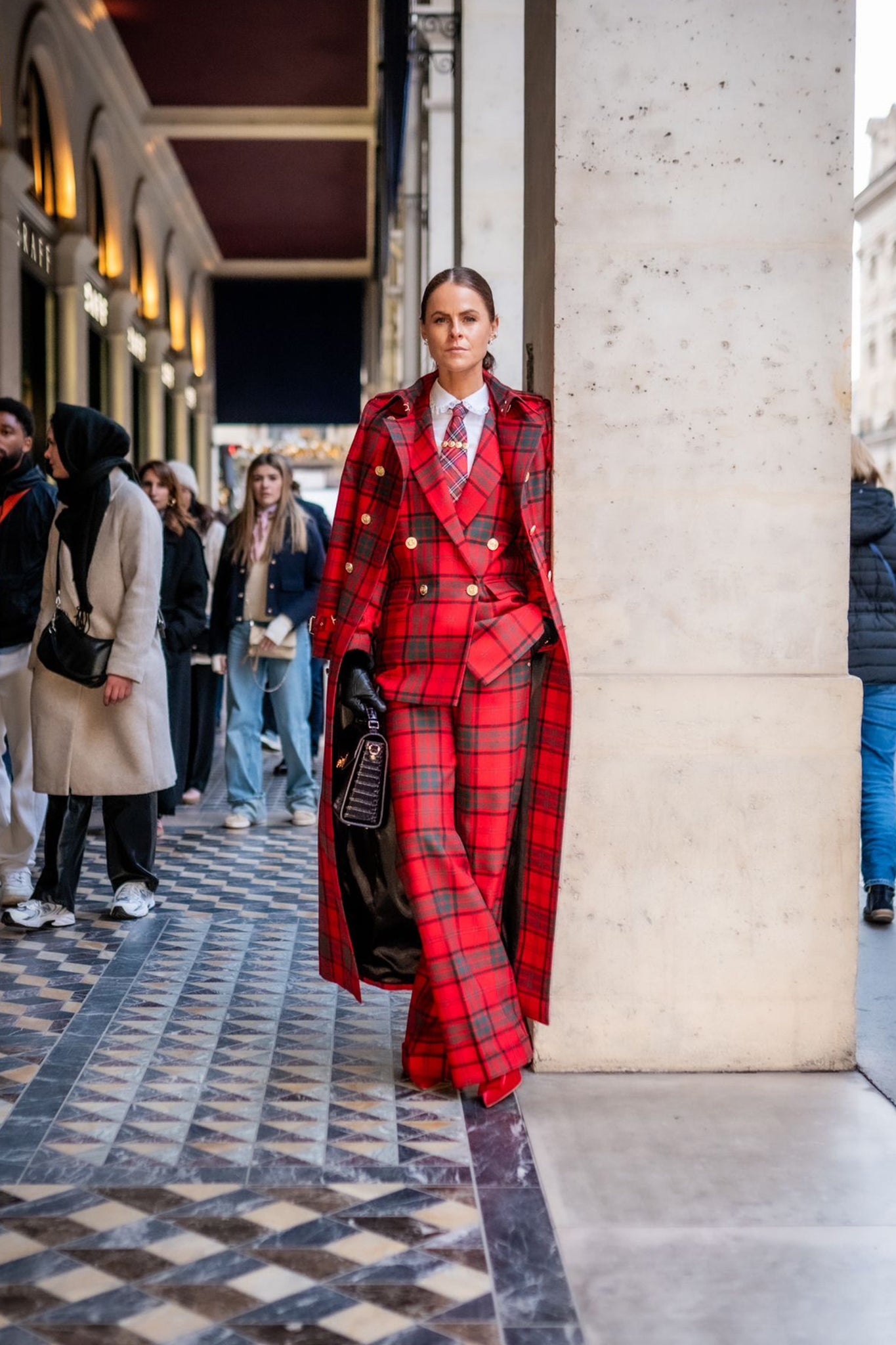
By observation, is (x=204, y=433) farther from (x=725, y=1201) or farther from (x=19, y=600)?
(x=725, y=1201)

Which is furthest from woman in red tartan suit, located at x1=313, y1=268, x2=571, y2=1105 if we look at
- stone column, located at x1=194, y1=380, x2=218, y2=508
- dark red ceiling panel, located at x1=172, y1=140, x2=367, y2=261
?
stone column, located at x1=194, y1=380, x2=218, y2=508

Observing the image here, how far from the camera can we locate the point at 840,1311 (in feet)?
8.78

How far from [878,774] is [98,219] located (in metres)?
13.9

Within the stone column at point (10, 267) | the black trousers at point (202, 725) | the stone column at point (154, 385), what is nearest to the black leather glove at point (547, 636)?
the black trousers at point (202, 725)

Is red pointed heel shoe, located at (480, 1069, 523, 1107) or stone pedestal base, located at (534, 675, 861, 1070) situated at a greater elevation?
stone pedestal base, located at (534, 675, 861, 1070)

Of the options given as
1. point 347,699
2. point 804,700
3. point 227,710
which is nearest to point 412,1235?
point 347,699

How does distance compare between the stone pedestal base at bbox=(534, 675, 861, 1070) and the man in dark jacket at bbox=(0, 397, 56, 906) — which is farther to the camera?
the man in dark jacket at bbox=(0, 397, 56, 906)

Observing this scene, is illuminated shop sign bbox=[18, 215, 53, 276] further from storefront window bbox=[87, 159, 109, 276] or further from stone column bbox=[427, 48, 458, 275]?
stone column bbox=[427, 48, 458, 275]

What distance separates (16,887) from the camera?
5.98 metres

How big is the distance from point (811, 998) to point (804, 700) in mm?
802

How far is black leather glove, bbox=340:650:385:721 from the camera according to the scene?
12.1 feet

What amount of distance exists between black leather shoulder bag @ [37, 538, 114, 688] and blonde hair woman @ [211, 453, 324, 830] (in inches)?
96.1

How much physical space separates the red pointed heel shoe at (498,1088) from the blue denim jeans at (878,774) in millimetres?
2838

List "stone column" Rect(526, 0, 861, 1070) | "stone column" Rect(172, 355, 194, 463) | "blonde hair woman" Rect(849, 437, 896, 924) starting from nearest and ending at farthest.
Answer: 1. "stone column" Rect(526, 0, 861, 1070)
2. "blonde hair woman" Rect(849, 437, 896, 924)
3. "stone column" Rect(172, 355, 194, 463)
